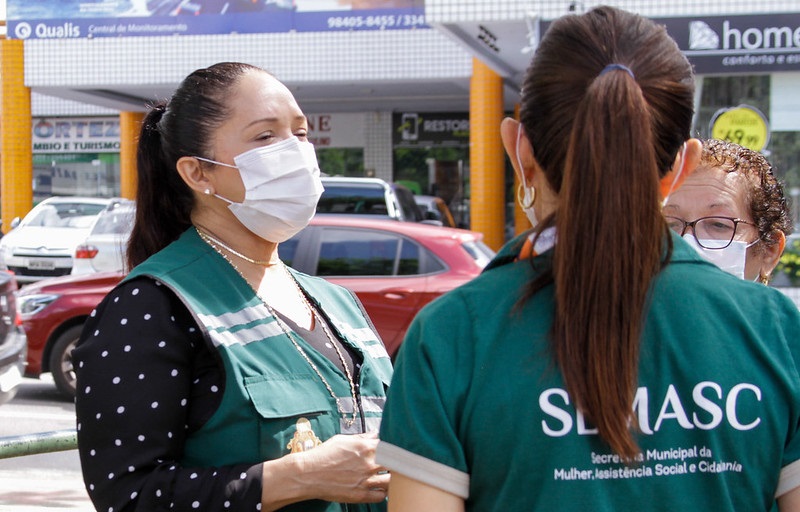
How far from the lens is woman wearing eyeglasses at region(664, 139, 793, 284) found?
2574 mm

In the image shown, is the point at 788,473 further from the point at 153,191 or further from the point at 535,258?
the point at 153,191

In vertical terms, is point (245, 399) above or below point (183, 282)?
below

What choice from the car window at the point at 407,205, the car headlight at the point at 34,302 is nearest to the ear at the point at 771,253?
the car headlight at the point at 34,302

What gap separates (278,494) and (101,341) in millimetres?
456

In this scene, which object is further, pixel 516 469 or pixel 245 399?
pixel 245 399

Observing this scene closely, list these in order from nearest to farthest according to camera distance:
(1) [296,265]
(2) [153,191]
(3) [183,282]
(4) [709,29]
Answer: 1. (3) [183,282]
2. (2) [153,191]
3. (1) [296,265]
4. (4) [709,29]

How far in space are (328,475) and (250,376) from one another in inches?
9.9

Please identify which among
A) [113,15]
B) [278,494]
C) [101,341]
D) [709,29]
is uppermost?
[113,15]

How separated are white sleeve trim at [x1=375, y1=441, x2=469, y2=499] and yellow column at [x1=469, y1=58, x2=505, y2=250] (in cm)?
1484

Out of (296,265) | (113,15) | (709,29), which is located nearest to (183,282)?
(296,265)

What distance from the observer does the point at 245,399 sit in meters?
1.87

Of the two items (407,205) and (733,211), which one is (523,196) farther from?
(407,205)

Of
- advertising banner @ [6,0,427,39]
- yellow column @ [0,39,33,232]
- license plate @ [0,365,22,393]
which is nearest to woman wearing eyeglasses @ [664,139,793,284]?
license plate @ [0,365,22,393]

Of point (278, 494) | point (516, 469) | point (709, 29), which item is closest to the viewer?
point (516, 469)
